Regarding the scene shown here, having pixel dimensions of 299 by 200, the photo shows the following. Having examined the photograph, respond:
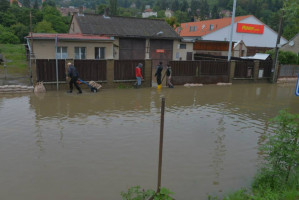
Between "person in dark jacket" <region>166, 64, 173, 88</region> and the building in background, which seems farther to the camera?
the building in background

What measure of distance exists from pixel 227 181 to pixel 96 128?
4.95m

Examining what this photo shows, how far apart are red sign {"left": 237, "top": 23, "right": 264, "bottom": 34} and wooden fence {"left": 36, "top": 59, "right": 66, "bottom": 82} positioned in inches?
1757

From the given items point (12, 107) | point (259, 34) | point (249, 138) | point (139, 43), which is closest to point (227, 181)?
point (249, 138)

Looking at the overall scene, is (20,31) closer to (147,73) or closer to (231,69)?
(147,73)

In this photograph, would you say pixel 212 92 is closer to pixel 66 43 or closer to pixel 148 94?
pixel 148 94

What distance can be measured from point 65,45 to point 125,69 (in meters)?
5.10

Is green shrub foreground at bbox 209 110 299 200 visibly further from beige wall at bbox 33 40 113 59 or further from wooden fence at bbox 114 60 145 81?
beige wall at bbox 33 40 113 59

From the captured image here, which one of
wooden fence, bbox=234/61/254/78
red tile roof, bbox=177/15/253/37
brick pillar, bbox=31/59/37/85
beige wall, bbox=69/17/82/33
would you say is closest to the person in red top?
brick pillar, bbox=31/59/37/85

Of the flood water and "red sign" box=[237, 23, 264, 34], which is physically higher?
"red sign" box=[237, 23, 264, 34]

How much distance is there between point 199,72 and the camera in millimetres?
19516

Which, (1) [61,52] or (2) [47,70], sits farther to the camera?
(1) [61,52]

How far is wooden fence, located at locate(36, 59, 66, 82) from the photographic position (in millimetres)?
14898

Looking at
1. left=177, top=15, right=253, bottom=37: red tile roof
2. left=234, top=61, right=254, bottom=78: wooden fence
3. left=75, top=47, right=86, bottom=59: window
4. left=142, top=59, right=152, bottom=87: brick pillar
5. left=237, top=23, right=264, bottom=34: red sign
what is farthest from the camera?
left=177, top=15, right=253, bottom=37: red tile roof

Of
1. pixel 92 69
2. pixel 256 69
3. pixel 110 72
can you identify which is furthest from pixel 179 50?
pixel 92 69
